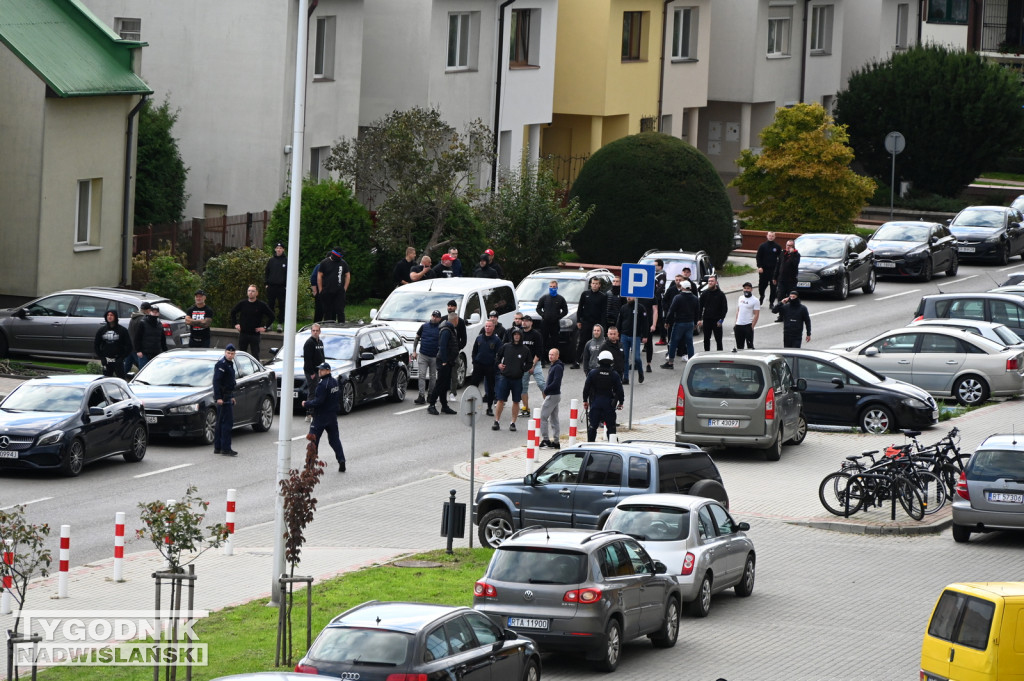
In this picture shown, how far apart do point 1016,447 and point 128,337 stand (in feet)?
48.8

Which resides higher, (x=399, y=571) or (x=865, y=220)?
(x=865, y=220)

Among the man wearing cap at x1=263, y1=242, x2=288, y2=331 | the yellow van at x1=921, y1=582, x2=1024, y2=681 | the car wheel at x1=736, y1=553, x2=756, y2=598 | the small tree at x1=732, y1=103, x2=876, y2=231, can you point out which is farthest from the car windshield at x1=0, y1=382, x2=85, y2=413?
the small tree at x1=732, y1=103, x2=876, y2=231

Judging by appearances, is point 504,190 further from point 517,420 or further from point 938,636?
point 938,636

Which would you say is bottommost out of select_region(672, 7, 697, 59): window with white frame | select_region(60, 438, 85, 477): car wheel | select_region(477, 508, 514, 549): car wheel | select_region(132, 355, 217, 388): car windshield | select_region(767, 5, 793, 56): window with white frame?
select_region(477, 508, 514, 549): car wheel

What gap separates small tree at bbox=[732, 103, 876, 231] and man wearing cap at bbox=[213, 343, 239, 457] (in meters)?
26.5

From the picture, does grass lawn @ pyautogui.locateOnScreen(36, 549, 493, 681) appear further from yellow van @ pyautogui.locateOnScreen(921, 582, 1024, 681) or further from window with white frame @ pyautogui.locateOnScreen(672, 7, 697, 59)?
window with white frame @ pyautogui.locateOnScreen(672, 7, 697, 59)

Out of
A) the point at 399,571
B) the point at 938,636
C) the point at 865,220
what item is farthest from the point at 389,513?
the point at 865,220

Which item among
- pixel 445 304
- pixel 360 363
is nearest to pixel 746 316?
pixel 445 304

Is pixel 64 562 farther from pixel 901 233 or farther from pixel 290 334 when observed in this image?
pixel 901 233

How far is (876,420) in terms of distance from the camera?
97.0 feet

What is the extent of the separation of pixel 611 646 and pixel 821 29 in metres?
54.0

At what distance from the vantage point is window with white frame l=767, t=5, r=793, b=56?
63062 millimetres

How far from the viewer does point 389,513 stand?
2325 cm

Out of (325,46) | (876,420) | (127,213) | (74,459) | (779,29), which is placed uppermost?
(779,29)
